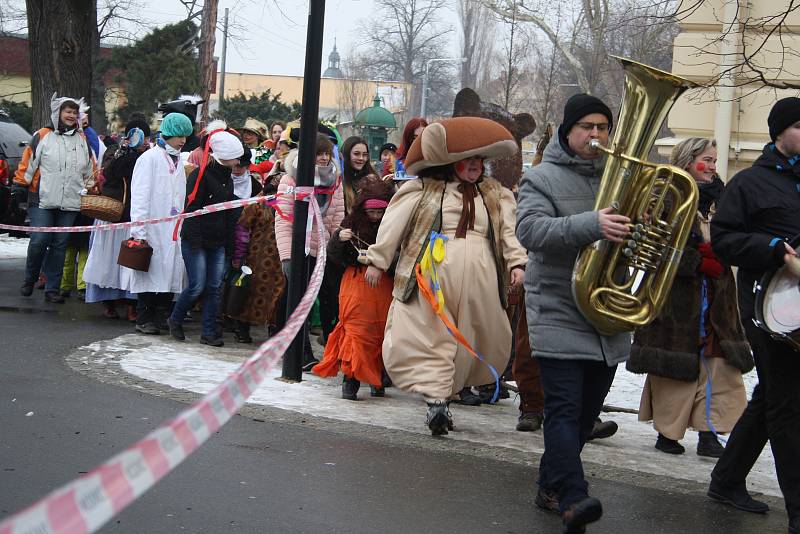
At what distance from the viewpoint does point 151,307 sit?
35.2ft

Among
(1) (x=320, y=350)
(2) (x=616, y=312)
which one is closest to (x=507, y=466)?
(2) (x=616, y=312)

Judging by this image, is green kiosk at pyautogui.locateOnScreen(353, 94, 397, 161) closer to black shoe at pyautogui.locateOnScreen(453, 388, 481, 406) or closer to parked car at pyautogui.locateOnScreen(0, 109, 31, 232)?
parked car at pyautogui.locateOnScreen(0, 109, 31, 232)

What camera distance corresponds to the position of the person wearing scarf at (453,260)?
6.97 m

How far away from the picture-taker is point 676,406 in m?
7.11

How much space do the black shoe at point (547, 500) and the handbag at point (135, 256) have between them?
5593mm

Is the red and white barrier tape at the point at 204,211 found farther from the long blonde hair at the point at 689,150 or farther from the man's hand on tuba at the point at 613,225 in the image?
the man's hand on tuba at the point at 613,225

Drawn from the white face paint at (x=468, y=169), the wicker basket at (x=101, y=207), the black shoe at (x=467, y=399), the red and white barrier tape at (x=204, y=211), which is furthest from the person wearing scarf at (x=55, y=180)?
the white face paint at (x=468, y=169)

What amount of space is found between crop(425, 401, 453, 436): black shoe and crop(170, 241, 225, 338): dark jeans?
358 centimetres

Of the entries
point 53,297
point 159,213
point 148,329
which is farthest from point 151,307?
point 53,297

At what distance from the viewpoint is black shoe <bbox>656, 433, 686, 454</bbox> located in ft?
23.9

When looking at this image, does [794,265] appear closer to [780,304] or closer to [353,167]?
[780,304]

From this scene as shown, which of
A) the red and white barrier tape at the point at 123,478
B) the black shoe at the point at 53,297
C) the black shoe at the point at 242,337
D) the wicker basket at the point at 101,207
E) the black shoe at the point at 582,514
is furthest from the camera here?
the black shoe at the point at 53,297

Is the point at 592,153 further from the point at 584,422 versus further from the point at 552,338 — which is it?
the point at 584,422

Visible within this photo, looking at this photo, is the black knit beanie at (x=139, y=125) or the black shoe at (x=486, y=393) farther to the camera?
the black knit beanie at (x=139, y=125)
